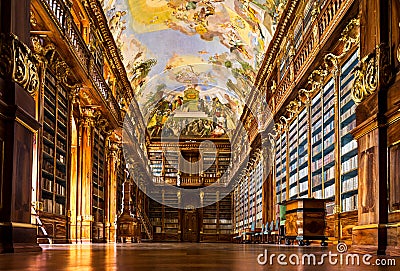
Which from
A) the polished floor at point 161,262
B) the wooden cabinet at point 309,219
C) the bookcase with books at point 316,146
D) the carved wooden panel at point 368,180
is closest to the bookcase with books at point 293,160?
the bookcase with books at point 316,146

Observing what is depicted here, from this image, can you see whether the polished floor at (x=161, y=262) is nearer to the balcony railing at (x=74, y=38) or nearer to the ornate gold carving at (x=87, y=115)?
the balcony railing at (x=74, y=38)

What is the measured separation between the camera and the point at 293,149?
53.8 ft

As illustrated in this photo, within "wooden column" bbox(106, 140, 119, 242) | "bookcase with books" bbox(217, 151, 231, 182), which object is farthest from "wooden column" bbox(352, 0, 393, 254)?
"bookcase with books" bbox(217, 151, 231, 182)

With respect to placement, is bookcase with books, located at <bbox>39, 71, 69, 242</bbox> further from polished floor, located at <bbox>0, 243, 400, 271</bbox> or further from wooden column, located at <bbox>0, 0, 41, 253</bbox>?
polished floor, located at <bbox>0, 243, 400, 271</bbox>

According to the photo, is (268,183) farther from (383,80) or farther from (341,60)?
(383,80)

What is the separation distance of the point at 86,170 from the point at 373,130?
12.2m

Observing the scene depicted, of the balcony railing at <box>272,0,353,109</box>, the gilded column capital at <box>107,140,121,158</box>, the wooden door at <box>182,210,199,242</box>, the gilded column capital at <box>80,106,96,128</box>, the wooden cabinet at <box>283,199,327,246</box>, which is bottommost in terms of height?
the wooden door at <box>182,210,199,242</box>

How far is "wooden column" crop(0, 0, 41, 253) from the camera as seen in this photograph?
5.39 m

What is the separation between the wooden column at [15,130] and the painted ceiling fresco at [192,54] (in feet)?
38.7

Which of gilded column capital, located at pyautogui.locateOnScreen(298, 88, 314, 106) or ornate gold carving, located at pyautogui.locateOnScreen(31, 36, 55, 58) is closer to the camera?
ornate gold carving, located at pyautogui.locateOnScreen(31, 36, 55, 58)

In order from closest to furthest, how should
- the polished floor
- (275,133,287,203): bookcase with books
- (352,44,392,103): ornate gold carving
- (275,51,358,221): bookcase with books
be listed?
1. the polished floor
2. (352,44,392,103): ornate gold carving
3. (275,51,358,221): bookcase with books
4. (275,133,287,203): bookcase with books

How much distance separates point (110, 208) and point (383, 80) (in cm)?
1788

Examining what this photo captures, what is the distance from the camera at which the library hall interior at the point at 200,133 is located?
5.66m

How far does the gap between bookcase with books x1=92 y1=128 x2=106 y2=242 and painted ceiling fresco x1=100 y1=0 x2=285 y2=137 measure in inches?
148
